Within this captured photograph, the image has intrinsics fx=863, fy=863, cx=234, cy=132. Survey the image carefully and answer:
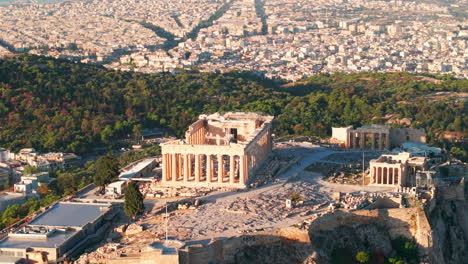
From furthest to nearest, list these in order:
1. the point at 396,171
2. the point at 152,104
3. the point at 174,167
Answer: the point at 152,104
the point at 396,171
the point at 174,167

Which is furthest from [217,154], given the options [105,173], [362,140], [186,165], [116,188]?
[362,140]

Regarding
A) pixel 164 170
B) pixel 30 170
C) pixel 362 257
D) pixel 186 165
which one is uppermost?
pixel 186 165

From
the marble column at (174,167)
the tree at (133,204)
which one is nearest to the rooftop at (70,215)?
the tree at (133,204)

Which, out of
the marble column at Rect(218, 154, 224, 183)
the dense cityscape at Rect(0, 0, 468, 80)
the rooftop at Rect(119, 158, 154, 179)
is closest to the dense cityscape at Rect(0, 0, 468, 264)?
the marble column at Rect(218, 154, 224, 183)

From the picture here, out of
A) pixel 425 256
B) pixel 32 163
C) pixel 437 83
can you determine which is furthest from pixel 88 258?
pixel 437 83

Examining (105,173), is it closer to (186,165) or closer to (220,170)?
(186,165)

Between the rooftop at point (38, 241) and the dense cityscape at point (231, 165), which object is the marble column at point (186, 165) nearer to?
the dense cityscape at point (231, 165)

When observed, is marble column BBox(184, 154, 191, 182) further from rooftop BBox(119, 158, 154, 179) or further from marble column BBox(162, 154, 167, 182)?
rooftop BBox(119, 158, 154, 179)
